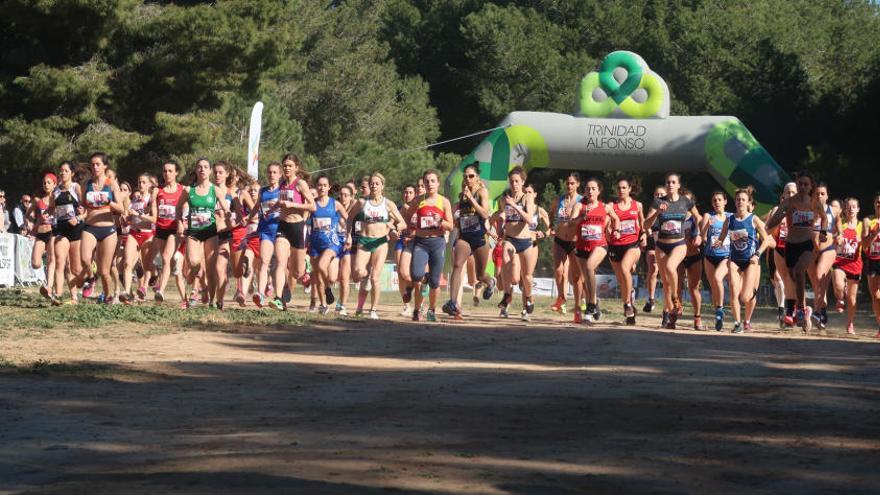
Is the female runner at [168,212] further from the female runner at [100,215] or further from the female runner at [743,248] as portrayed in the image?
the female runner at [743,248]

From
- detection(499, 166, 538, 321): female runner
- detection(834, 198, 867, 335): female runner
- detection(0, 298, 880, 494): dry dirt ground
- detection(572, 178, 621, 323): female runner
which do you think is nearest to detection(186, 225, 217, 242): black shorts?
detection(0, 298, 880, 494): dry dirt ground

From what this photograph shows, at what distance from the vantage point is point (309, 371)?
12836 millimetres

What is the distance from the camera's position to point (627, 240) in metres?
20.2

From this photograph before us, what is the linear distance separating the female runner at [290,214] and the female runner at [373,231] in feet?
2.27

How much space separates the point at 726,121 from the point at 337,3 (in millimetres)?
45300

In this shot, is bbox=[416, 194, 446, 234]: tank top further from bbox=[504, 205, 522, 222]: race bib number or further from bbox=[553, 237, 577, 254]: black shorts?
bbox=[553, 237, 577, 254]: black shorts

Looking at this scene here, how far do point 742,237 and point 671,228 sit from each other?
888 millimetres

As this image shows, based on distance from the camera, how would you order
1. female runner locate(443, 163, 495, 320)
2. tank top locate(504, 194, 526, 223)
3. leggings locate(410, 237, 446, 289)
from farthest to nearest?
tank top locate(504, 194, 526, 223) → female runner locate(443, 163, 495, 320) → leggings locate(410, 237, 446, 289)

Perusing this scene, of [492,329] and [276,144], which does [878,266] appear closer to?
[492,329]

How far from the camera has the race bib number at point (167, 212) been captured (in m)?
19.2

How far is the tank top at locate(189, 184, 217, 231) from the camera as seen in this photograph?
18922 millimetres

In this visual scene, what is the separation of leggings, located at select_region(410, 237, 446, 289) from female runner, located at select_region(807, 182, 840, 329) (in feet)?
15.6

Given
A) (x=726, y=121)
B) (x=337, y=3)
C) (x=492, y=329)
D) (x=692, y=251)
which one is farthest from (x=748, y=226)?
(x=337, y=3)

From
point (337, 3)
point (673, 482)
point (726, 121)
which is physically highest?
point (337, 3)
